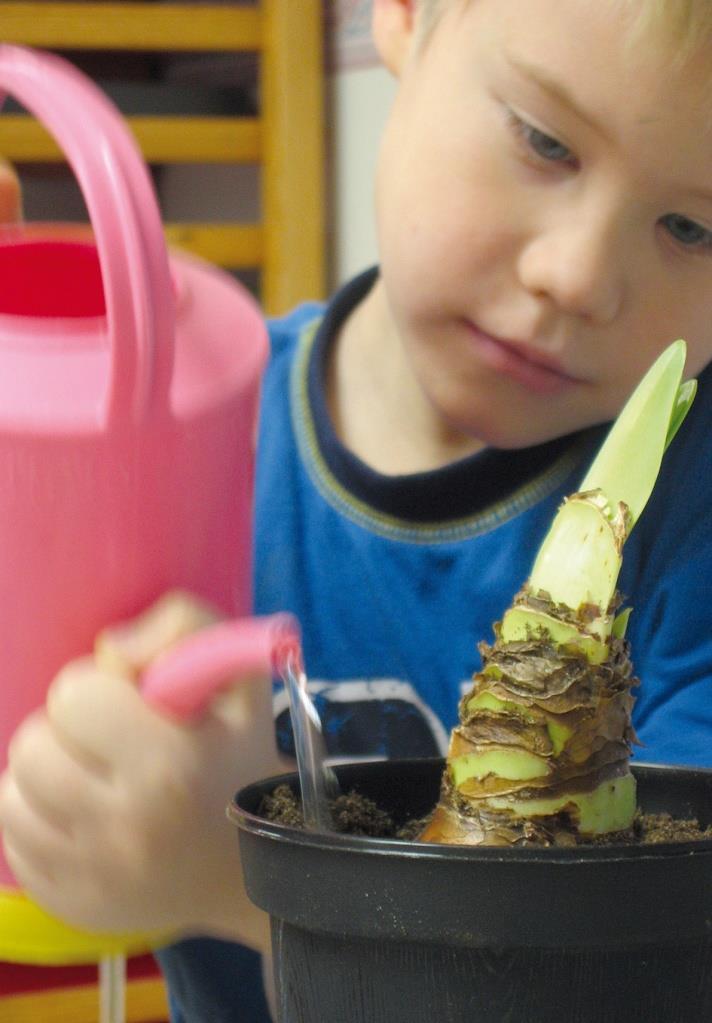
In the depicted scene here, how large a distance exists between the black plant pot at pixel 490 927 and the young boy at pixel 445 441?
10 centimetres

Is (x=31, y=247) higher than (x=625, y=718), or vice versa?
(x=31, y=247)

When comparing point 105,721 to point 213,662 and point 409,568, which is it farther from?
point 409,568

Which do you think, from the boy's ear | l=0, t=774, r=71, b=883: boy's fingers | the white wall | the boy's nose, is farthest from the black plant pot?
the white wall

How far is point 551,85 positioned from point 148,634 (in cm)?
32

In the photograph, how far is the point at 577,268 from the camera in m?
0.58

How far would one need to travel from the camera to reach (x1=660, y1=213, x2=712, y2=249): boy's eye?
1.98 feet

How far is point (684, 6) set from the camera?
1.82 ft

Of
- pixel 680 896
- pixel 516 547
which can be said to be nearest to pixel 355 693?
pixel 516 547

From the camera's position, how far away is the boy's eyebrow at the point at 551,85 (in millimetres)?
573

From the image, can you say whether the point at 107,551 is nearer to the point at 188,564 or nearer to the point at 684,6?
the point at 188,564

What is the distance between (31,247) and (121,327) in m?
0.19

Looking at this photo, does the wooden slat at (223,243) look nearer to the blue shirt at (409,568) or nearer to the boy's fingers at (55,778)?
the blue shirt at (409,568)

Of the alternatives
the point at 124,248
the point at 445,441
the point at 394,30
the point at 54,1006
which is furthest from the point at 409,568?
the point at 54,1006

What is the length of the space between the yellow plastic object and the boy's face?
333 millimetres
